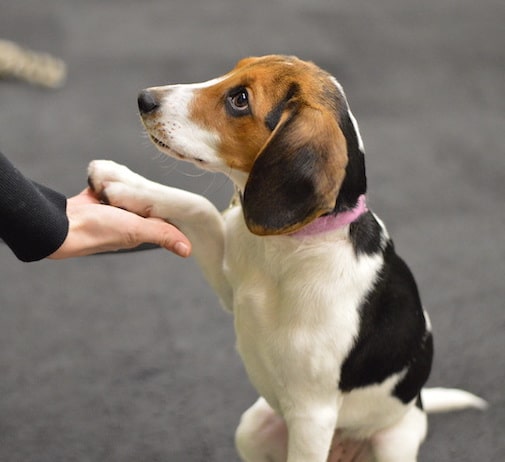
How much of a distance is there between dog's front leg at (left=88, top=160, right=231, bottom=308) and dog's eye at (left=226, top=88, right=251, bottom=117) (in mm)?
316

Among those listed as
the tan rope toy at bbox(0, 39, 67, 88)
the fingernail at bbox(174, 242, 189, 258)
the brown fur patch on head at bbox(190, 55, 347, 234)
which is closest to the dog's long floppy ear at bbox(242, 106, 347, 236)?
the brown fur patch on head at bbox(190, 55, 347, 234)

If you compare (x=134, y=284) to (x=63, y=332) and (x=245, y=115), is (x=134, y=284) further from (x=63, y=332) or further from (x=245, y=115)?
(x=245, y=115)

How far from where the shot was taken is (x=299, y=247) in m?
1.98

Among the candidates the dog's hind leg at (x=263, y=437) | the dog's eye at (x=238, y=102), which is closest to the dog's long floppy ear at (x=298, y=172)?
the dog's eye at (x=238, y=102)

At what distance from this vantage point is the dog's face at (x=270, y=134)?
5.85 ft

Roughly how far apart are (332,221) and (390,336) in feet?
1.16

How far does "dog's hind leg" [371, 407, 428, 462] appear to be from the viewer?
2.24 meters

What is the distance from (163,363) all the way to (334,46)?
2.64 metres

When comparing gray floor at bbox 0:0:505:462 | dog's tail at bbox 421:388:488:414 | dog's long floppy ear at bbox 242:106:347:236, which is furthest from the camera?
gray floor at bbox 0:0:505:462

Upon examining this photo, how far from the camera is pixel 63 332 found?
3.04 metres

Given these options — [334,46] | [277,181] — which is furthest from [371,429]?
[334,46]

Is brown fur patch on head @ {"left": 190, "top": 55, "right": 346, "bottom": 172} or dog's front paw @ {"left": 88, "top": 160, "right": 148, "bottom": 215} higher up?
brown fur patch on head @ {"left": 190, "top": 55, "right": 346, "bottom": 172}

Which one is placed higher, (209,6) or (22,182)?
(22,182)

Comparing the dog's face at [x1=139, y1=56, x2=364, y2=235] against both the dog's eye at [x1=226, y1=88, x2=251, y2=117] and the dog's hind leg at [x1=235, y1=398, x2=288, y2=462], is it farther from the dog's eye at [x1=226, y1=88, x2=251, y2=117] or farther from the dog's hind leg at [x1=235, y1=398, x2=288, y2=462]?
the dog's hind leg at [x1=235, y1=398, x2=288, y2=462]
